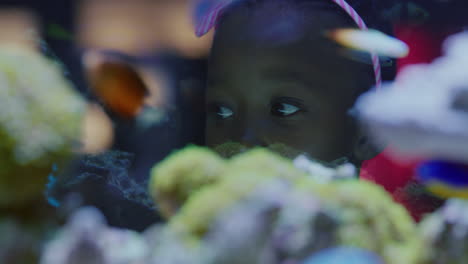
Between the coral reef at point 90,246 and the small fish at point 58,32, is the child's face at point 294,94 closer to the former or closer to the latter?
the small fish at point 58,32

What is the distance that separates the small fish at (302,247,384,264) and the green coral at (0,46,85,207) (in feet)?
0.82

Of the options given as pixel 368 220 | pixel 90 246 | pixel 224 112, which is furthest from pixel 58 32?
pixel 368 220

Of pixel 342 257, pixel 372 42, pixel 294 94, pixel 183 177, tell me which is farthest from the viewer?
pixel 294 94

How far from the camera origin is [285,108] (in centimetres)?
85

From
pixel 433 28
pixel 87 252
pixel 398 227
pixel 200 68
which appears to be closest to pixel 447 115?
pixel 398 227

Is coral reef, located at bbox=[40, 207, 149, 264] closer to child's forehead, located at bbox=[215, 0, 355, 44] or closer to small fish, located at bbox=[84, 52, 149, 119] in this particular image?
small fish, located at bbox=[84, 52, 149, 119]

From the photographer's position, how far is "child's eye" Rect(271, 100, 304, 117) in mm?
848

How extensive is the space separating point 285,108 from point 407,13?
11.5 inches

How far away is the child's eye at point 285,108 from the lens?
2.78 ft

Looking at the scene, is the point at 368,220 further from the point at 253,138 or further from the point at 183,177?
the point at 253,138

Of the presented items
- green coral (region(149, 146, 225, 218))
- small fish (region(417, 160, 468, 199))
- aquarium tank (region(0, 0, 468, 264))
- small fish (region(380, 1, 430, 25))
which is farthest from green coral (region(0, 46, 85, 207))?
small fish (region(380, 1, 430, 25))

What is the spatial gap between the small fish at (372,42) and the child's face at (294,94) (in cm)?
3

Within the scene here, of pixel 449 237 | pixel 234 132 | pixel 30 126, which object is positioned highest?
pixel 30 126

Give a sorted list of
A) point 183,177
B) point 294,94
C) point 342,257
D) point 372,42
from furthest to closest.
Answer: point 294,94
point 372,42
point 183,177
point 342,257
